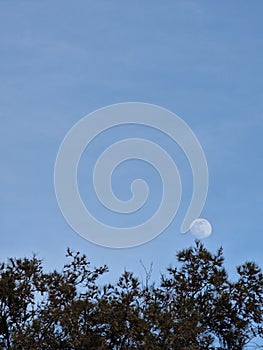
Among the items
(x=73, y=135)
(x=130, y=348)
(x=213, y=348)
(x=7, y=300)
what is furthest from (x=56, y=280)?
(x=73, y=135)

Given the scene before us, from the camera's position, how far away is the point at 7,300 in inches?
652

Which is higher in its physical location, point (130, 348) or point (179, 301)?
point (179, 301)

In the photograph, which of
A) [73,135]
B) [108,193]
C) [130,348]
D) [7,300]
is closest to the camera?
[130,348]

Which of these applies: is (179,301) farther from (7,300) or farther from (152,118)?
(152,118)

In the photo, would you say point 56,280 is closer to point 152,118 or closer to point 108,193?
point 108,193

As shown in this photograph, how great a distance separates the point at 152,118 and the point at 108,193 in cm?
389

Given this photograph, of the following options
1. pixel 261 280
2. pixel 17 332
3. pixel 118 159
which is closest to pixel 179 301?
pixel 261 280

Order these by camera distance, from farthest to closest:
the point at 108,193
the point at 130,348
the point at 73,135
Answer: the point at 73,135 < the point at 108,193 < the point at 130,348

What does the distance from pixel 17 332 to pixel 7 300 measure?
1068 millimetres

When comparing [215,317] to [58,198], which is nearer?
[215,317]

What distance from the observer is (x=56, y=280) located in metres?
17.1

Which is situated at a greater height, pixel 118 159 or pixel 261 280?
pixel 118 159

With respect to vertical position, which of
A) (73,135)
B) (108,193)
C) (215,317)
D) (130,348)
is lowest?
(130,348)

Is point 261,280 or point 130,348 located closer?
point 130,348
